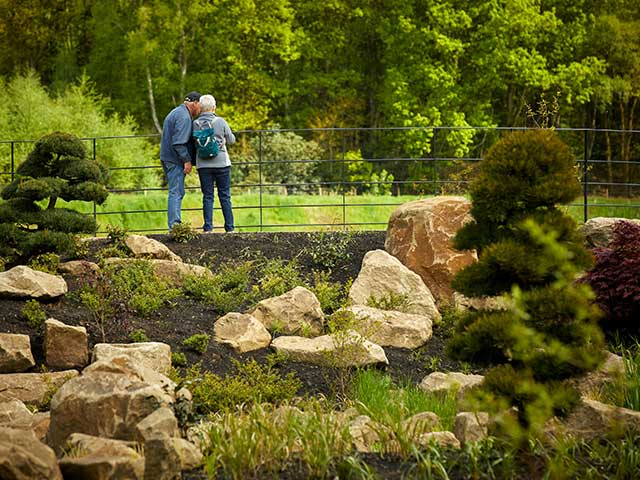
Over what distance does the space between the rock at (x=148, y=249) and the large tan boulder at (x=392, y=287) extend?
7.42 ft

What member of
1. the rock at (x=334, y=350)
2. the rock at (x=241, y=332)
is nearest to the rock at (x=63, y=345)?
the rock at (x=241, y=332)

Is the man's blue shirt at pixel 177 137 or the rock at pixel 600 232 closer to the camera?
the rock at pixel 600 232

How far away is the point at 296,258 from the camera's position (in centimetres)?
1183

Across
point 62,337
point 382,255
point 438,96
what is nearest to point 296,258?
point 382,255

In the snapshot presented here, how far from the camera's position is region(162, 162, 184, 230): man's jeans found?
13648mm

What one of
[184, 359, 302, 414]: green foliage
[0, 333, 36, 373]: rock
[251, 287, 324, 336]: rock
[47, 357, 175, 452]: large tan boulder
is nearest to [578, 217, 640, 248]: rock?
[251, 287, 324, 336]: rock

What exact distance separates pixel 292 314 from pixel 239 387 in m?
1.99

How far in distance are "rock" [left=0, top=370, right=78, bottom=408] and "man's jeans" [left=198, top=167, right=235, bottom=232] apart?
546cm

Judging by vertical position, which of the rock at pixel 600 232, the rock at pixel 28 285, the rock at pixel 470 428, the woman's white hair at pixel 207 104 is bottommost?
the rock at pixel 470 428

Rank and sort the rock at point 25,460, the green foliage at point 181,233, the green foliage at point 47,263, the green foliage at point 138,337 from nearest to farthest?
the rock at point 25,460 < the green foliage at point 138,337 < the green foliage at point 47,263 < the green foliage at point 181,233

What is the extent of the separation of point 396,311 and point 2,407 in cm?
412

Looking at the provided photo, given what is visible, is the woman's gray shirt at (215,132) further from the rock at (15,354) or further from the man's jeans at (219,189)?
the rock at (15,354)

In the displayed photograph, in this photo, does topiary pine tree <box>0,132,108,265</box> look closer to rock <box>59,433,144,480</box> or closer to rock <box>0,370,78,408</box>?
rock <box>0,370,78,408</box>

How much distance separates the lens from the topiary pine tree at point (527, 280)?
5.65 m
